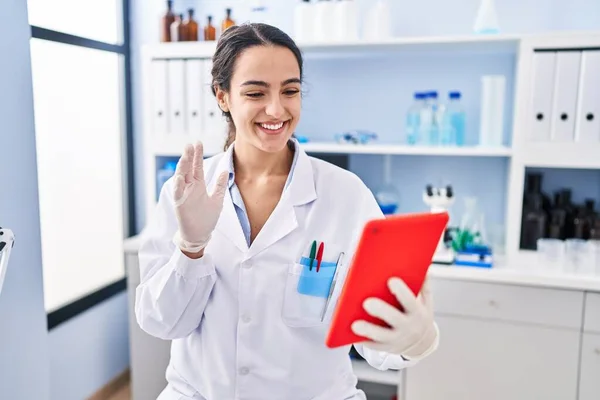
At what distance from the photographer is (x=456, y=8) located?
7.53 feet

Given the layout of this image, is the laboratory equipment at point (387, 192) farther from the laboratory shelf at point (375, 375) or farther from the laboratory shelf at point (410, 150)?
the laboratory shelf at point (375, 375)

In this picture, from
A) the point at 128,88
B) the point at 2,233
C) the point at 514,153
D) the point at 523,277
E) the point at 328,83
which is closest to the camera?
the point at 2,233

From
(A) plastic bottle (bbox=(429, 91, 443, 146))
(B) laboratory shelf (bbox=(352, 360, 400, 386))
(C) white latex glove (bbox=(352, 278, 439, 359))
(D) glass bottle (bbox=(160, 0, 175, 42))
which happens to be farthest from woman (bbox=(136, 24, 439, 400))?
(D) glass bottle (bbox=(160, 0, 175, 42))

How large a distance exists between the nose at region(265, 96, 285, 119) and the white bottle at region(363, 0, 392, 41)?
1.07 metres

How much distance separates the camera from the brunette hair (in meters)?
1.25

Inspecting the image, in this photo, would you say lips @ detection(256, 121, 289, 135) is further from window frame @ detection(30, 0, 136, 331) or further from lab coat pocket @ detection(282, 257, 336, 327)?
window frame @ detection(30, 0, 136, 331)

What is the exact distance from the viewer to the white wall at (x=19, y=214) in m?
1.52

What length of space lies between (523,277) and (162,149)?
4.95ft

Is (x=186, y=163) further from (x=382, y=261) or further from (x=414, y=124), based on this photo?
(x=414, y=124)

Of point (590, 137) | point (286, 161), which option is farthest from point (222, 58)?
point (590, 137)

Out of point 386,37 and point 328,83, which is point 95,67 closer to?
point 328,83

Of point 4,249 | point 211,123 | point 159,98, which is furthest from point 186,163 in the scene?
point 159,98

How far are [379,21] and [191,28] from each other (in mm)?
808

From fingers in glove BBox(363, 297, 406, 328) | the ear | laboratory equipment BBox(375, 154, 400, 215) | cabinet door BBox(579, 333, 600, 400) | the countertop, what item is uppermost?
the ear
